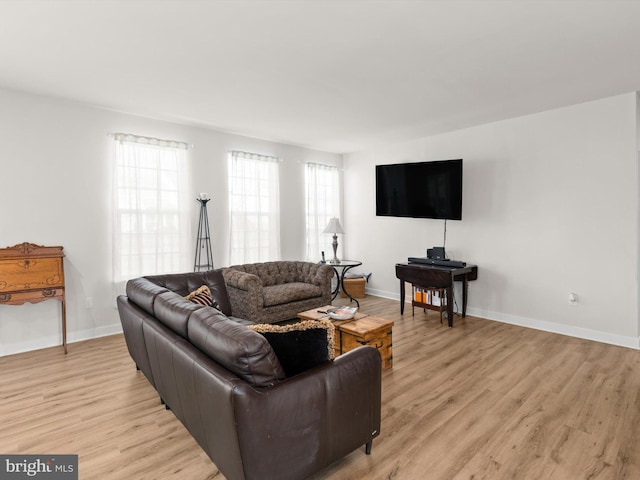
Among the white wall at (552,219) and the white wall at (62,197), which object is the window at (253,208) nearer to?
the white wall at (62,197)

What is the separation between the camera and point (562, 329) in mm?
4055

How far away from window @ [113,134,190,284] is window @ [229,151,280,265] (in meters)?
0.71

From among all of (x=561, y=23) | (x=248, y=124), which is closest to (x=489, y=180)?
(x=561, y=23)

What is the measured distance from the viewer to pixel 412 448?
202 centimetres

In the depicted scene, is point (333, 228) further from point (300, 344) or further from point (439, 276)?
point (300, 344)

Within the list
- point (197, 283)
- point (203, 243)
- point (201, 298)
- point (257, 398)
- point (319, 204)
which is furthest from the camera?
point (319, 204)

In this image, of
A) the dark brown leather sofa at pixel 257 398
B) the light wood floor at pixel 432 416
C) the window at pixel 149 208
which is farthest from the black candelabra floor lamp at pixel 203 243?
the dark brown leather sofa at pixel 257 398

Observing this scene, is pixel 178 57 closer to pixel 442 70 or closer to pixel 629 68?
pixel 442 70

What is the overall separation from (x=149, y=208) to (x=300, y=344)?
345 centimetres

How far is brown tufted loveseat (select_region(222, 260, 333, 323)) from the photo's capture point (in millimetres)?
3990

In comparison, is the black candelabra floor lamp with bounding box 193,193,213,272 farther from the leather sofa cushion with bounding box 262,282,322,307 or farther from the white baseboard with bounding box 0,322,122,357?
the white baseboard with bounding box 0,322,122,357

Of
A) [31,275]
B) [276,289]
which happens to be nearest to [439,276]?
[276,289]

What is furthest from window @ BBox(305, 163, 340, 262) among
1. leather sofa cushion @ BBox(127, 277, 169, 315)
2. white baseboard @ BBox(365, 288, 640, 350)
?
leather sofa cushion @ BBox(127, 277, 169, 315)

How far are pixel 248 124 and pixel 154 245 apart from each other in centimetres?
198
